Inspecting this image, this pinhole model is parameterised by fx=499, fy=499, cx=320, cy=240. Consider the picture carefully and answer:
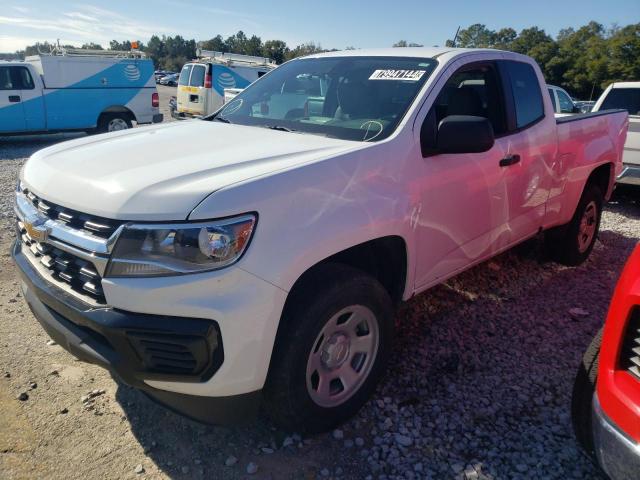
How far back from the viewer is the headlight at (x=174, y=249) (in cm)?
190

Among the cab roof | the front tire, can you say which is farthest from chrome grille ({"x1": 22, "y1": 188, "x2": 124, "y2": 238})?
the cab roof

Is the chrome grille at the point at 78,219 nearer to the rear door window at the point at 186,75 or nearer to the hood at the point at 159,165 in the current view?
the hood at the point at 159,165

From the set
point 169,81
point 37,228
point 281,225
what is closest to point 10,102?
point 37,228

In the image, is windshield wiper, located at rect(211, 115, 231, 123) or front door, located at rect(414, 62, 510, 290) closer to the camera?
front door, located at rect(414, 62, 510, 290)

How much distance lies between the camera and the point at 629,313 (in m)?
1.67

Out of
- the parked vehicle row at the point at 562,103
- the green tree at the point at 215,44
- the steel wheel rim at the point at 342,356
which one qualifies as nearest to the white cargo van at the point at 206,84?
the parked vehicle row at the point at 562,103

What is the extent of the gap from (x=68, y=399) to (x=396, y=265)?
1.97 m

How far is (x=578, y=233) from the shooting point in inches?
187

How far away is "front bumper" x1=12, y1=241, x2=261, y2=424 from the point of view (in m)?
1.90

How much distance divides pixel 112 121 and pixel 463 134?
40.6ft

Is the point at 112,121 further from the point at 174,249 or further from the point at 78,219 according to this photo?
the point at 174,249

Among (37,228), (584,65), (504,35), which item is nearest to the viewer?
(37,228)

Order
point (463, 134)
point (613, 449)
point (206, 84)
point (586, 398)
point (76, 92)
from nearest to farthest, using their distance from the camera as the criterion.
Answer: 1. point (613, 449)
2. point (586, 398)
3. point (463, 134)
4. point (76, 92)
5. point (206, 84)

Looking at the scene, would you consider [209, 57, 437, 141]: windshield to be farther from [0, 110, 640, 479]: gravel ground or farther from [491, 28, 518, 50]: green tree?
[491, 28, 518, 50]: green tree
